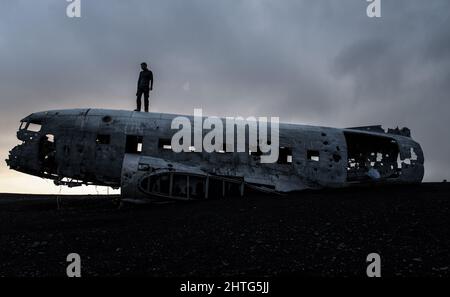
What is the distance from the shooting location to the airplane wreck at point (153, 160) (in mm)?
17781

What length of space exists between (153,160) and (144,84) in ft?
16.5

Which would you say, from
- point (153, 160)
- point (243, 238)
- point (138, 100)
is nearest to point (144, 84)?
point (138, 100)

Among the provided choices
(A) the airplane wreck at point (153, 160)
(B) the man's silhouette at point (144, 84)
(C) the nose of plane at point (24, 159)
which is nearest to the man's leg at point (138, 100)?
(B) the man's silhouette at point (144, 84)

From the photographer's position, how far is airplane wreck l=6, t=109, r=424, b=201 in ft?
58.3

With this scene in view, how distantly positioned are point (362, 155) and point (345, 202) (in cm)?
772

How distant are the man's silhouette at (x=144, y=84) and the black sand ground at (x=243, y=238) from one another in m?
6.36

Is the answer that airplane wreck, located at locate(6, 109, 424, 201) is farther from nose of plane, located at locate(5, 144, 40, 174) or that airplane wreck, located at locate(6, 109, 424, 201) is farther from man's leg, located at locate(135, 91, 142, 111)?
man's leg, located at locate(135, 91, 142, 111)

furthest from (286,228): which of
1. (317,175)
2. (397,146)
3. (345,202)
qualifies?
(397,146)

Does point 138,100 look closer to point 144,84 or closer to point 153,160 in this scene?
point 144,84

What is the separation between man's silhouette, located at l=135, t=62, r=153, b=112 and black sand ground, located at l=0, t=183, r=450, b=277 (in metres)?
6.36

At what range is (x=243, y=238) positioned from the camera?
1201 centimetres

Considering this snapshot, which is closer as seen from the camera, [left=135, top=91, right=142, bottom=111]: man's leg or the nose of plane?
the nose of plane

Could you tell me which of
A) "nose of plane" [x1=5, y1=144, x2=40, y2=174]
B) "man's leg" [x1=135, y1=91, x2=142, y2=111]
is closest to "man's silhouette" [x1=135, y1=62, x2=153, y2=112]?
"man's leg" [x1=135, y1=91, x2=142, y2=111]

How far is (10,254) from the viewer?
11.2 metres
